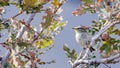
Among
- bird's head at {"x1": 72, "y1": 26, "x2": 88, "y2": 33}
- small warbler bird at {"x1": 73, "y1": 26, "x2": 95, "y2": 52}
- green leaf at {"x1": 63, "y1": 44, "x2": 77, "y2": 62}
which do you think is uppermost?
bird's head at {"x1": 72, "y1": 26, "x2": 88, "y2": 33}

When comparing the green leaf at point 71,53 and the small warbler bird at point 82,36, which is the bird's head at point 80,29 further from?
the green leaf at point 71,53

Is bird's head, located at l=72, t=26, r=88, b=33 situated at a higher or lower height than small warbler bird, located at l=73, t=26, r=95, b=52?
higher

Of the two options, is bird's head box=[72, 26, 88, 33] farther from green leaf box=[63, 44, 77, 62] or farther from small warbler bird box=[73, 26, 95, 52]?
green leaf box=[63, 44, 77, 62]

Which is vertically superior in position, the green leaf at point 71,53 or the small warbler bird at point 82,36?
the small warbler bird at point 82,36

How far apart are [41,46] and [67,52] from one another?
19cm

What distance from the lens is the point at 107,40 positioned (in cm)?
246

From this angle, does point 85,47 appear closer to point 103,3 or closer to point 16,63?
point 103,3

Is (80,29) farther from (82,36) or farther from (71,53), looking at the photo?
(71,53)

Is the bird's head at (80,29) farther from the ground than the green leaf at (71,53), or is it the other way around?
the bird's head at (80,29)

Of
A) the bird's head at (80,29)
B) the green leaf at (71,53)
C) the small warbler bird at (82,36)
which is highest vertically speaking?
the bird's head at (80,29)

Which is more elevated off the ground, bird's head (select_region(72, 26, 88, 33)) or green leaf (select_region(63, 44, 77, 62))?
bird's head (select_region(72, 26, 88, 33))

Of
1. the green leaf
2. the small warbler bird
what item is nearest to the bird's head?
the small warbler bird

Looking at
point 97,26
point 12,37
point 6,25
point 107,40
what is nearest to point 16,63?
point 12,37

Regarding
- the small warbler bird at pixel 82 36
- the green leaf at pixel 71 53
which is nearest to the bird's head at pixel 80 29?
the small warbler bird at pixel 82 36
